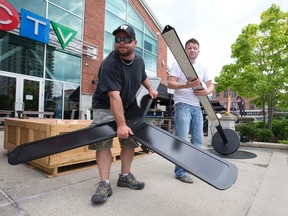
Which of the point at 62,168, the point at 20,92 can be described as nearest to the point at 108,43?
the point at 20,92

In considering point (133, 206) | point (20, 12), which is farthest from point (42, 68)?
point (133, 206)

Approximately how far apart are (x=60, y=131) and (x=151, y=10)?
47.1 feet

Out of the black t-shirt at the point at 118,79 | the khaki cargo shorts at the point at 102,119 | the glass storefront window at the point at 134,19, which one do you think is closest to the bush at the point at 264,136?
the black t-shirt at the point at 118,79

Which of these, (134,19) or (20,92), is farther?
(134,19)

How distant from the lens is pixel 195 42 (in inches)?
104

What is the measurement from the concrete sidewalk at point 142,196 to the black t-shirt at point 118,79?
862 millimetres

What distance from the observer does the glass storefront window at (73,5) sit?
32.3 feet

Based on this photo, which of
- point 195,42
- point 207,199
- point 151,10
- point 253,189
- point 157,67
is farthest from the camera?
point 157,67

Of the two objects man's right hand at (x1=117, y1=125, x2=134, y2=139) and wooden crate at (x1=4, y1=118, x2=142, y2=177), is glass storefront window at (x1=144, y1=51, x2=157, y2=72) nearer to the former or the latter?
wooden crate at (x1=4, y1=118, x2=142, y2=177)

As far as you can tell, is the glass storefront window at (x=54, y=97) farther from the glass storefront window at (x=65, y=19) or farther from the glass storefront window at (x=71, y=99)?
the glass storefront window at (x=65, y=19)

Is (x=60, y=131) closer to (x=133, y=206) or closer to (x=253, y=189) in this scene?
(x=133, y=206)

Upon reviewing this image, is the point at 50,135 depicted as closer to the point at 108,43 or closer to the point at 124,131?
the point at 124,131

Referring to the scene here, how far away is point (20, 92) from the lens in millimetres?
8516

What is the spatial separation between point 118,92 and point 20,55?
8.33 m
